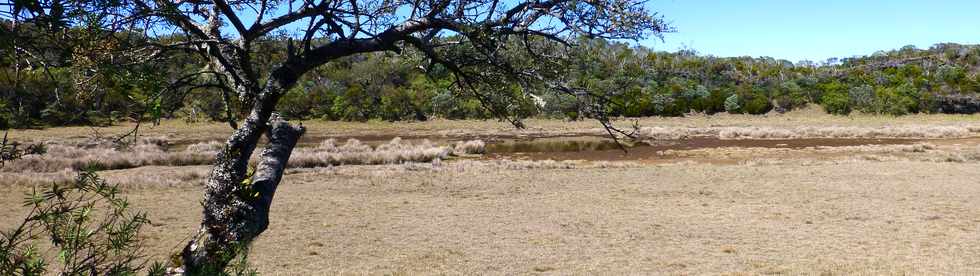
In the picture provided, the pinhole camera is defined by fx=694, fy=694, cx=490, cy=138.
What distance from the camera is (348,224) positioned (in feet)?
37.5

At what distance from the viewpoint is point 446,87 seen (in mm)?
5988

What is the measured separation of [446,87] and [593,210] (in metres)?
7.47

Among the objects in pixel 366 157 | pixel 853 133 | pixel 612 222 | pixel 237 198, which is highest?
pixel 237 198

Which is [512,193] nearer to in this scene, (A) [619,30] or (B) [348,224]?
(B) [348,224]

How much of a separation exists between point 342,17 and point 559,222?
7789mm

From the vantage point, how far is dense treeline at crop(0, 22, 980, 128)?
304 cm

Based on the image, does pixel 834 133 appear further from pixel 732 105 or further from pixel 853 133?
pixel 732 105

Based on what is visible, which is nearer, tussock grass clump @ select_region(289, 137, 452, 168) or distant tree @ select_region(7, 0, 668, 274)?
distant tree @ select_region(7, 0, 668, 274)

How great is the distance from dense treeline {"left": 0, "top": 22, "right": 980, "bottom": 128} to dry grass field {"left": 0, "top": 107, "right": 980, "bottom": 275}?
6.59 feet

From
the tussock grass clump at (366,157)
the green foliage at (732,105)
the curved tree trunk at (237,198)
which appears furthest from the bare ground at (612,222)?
Result: the green foliage at (732,105)

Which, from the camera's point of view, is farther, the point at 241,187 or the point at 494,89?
the point at 494,89

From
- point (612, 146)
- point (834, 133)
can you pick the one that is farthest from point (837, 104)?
point (612, 146)

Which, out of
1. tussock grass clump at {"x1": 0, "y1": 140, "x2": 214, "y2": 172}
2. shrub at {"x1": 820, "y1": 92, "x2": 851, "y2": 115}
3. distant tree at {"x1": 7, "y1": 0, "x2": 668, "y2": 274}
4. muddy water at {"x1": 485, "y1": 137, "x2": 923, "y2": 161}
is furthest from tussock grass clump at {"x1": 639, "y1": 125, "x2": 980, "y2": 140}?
distant tree at {"x1": 7, "y1": 0, "x2": 668, "y2": 274}

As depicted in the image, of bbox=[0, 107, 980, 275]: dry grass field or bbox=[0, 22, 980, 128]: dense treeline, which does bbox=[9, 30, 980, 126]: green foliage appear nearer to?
bbox=[0, 22, 980, 128]: dense treeline
